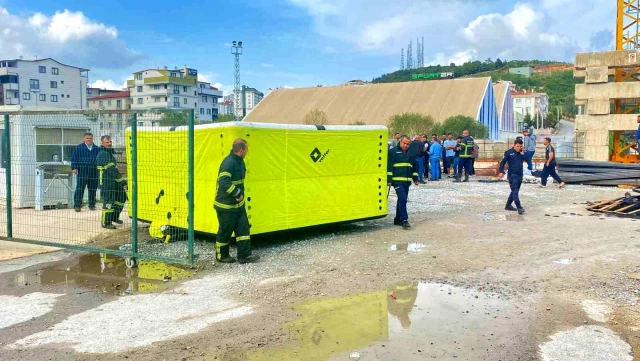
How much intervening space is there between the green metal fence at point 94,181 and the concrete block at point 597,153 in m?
20.8

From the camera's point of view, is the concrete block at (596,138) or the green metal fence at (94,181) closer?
the green metal fence at (94,181)

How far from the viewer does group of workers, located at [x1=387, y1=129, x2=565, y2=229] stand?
10.2m

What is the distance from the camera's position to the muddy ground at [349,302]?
4.62m

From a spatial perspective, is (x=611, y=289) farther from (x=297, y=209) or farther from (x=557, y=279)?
(x=297, y=209)

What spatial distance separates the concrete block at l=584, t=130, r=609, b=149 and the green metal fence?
21.0 meters


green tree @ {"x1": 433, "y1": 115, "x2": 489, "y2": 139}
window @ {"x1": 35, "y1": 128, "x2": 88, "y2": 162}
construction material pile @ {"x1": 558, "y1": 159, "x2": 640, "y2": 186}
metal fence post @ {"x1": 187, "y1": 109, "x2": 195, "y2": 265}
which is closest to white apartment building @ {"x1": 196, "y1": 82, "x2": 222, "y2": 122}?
green tree @ {"x1": 433, "y1": 115, "x2": 489, "y2": 139}

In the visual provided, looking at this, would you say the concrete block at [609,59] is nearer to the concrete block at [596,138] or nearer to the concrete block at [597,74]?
the concrete block at [597,74]

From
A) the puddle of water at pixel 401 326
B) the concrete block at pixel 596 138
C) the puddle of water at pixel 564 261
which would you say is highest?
the concrete block at pixel 596 138

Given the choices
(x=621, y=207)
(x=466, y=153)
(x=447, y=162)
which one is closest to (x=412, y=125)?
(x=447, y=162)

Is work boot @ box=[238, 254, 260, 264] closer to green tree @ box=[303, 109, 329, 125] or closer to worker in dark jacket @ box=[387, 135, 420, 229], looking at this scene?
worker in dark jacket @ box=[387, 135, 420, 229]

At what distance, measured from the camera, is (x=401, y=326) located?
16.9ft

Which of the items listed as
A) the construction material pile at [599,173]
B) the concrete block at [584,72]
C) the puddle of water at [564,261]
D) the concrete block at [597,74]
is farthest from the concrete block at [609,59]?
the puddle of water at [564,261]

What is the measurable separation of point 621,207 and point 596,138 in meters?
13.6

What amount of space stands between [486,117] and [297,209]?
6329cm
